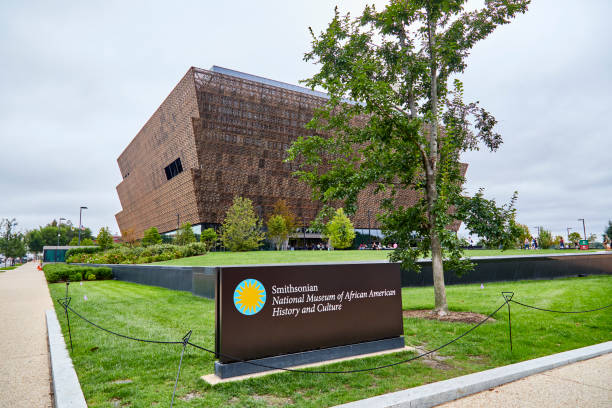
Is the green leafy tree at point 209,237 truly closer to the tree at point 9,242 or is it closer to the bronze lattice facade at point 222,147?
the bronze lattice facade at point 222,147

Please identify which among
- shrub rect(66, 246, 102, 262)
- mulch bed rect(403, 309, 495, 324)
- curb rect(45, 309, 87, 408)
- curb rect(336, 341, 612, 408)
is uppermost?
shrub rect(66, 246, 102, 262)

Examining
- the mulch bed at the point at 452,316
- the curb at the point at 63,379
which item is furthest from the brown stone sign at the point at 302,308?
the mulch bed at the point at 452,316

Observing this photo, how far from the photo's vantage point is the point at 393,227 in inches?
444

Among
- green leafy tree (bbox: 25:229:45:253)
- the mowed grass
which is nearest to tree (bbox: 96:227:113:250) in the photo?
the mowed grass

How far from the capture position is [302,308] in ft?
20.6

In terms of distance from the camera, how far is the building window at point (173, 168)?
56.3 m

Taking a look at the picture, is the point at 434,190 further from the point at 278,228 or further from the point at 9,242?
the point at 9,242

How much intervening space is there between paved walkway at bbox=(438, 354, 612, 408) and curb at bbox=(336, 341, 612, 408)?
8cm

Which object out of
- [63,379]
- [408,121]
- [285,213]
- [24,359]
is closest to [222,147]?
[285,213]

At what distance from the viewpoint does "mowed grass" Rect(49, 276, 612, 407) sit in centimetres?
498

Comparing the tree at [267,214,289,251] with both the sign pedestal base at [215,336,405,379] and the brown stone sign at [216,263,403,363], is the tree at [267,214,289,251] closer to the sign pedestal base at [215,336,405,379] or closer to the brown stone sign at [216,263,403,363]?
the brown stone sign at [216,263,403,363]

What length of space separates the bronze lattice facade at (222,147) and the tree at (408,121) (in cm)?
3822

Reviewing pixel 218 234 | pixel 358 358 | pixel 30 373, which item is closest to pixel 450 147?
pixel 358 358

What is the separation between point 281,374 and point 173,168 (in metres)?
57.4
